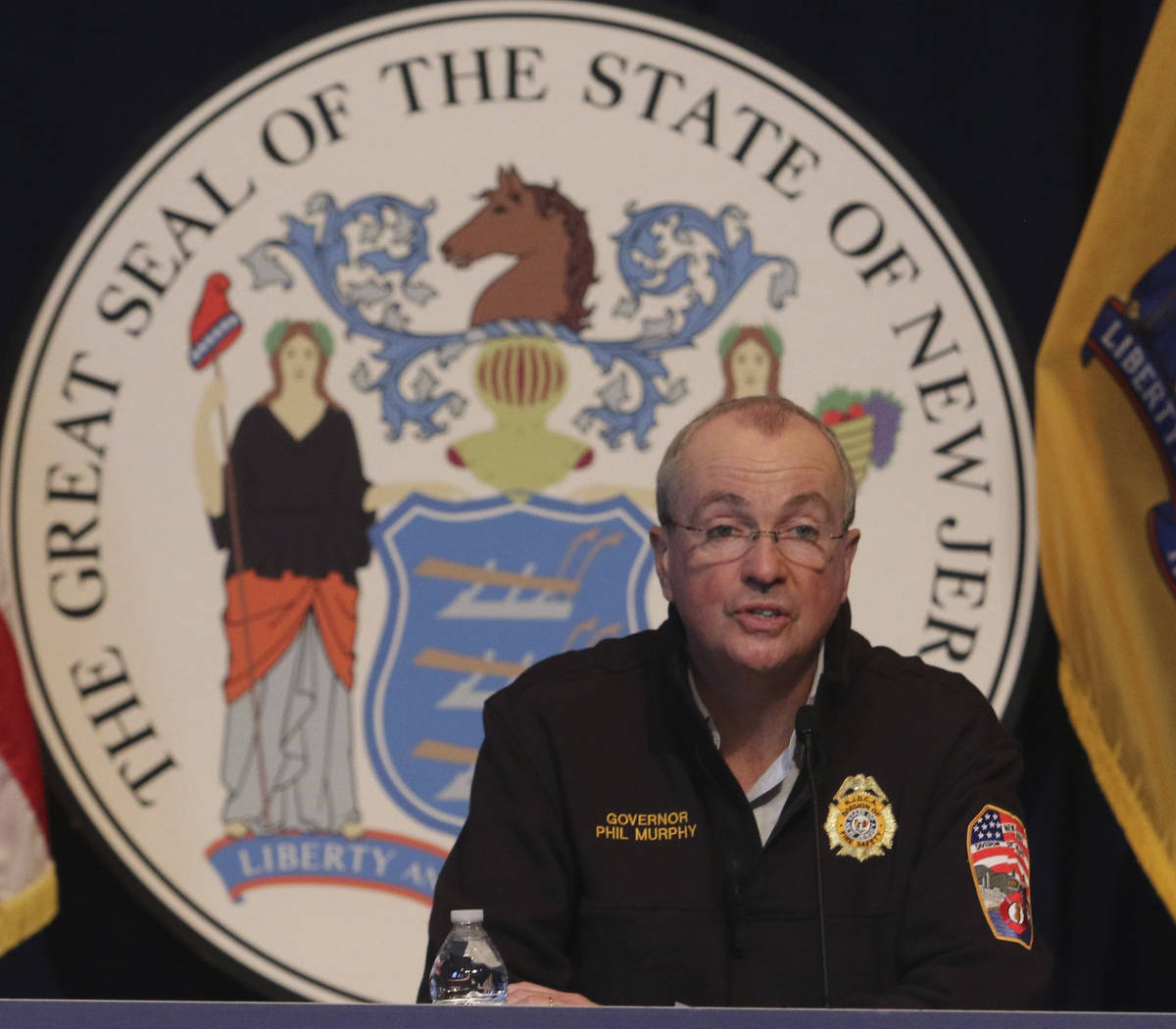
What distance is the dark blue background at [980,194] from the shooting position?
2783 millimetres

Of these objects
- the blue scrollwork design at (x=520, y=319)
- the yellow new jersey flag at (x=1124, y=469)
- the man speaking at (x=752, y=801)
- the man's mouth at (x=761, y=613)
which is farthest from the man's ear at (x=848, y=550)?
the blue scrollwork design at (x=520, y=319)

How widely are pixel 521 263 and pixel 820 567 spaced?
1.29 m

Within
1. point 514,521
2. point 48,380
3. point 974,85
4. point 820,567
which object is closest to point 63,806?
point 48,380

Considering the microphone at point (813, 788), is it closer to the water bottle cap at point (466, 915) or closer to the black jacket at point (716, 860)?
the black jacket at point (716, 860)

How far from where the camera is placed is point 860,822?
1680mm

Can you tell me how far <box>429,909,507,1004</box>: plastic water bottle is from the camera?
153 centimetres

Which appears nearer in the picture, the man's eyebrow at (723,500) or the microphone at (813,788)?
the microphone at (813,788)

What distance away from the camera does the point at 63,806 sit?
109 inches

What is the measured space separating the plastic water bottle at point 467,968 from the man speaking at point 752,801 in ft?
0.11

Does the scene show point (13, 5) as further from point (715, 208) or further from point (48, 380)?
point (715, 208)

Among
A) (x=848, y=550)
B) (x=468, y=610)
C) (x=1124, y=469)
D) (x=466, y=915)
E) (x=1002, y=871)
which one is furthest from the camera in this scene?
(x=468, y=610)

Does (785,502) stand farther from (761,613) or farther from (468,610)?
(468,610)

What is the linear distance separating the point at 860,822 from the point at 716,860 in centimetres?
15

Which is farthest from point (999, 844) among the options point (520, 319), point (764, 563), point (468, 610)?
point (520, 319)
